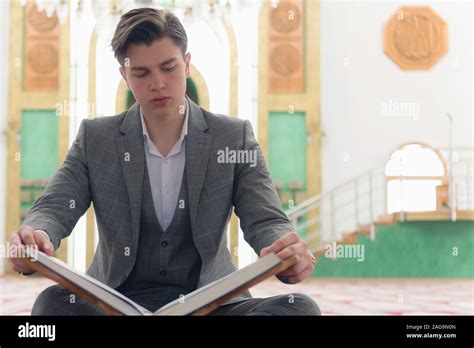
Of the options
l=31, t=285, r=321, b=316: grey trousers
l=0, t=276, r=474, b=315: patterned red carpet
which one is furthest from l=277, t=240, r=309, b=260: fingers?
l=0, t=276, r=474, b=315: patterned red carpet

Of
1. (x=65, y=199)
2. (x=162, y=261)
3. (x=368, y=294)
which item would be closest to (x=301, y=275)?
(x=162, y=261)

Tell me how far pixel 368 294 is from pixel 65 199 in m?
4.03

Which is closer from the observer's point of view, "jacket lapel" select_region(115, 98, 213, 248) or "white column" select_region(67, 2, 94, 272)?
"jacket lapel" select_region(115, 98, 213, 248)

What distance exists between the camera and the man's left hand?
3.50 ft

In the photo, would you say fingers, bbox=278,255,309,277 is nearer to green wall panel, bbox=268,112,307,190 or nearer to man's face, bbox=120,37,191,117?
man's face, bbox=120,37,191,117

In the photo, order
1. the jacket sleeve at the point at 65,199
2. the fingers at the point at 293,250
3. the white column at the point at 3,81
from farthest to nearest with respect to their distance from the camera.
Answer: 1. the white column at the point at 3,81
2. the jacket sleeve at the point at 65,199
3. the fingers at the point at 293,250

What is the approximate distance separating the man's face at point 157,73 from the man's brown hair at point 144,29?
0.04 feet

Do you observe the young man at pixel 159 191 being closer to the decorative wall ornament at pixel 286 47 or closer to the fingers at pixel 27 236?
the fingers at pixel 27 236

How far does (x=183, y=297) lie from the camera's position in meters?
0.95

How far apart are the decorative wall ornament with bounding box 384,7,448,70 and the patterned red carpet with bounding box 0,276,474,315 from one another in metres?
2.52

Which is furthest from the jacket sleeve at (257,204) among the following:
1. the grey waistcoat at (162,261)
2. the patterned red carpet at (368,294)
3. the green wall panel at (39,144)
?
the green wall panel at (39,144)

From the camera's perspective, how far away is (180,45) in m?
1.44

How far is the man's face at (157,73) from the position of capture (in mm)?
1389

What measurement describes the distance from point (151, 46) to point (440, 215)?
559 centimetres
